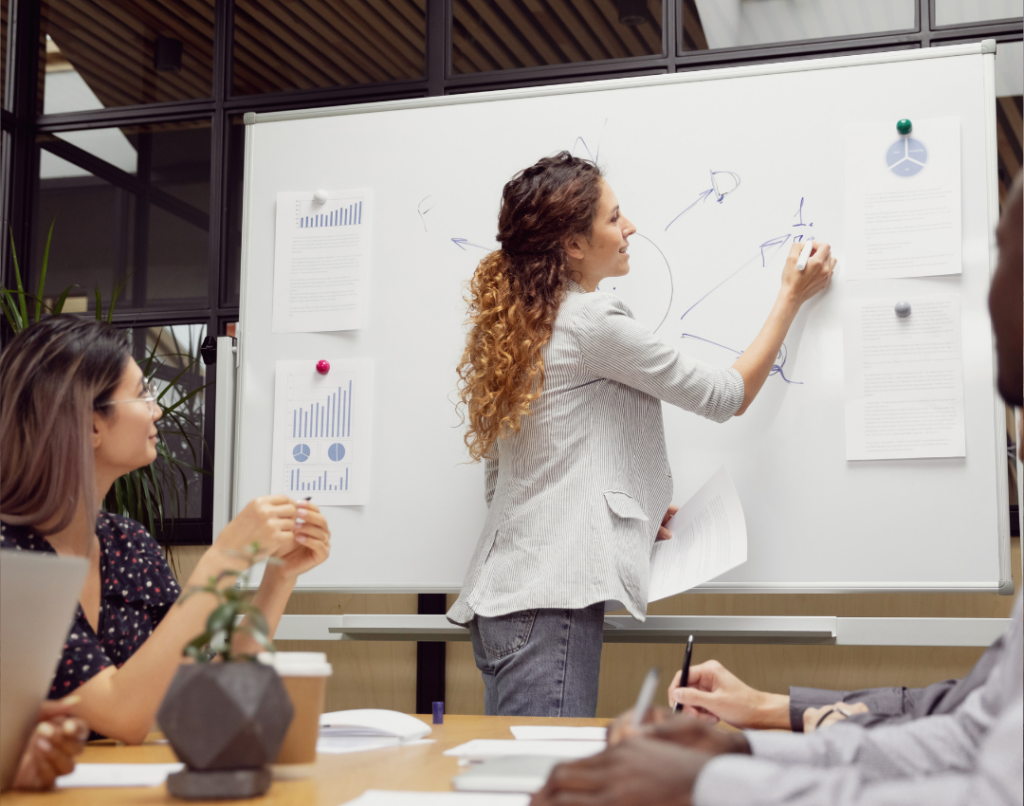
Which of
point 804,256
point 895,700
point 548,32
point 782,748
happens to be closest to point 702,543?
point 804,256

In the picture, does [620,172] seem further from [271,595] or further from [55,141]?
[55,141]

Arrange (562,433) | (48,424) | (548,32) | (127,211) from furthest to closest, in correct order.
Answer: (127,211) → (548,32) → (562,433) → (48,424)

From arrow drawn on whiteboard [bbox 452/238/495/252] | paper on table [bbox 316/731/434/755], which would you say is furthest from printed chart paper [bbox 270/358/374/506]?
paper on table [bbox 316/731/434/755]

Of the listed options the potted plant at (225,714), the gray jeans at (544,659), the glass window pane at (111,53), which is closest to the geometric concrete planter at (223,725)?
the potted plant at (225,714)

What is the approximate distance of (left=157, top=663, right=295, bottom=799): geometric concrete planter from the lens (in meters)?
0.73

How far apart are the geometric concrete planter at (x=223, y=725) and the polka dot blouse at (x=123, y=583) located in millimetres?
515

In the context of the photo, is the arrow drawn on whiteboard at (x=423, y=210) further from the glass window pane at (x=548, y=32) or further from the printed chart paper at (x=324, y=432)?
the glass window pane at (x=548, y=32)

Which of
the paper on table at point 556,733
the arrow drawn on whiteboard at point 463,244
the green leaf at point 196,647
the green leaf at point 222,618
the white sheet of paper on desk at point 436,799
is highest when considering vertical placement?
the arrow drawn on whiteboard at point 463,244

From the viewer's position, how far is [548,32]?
9.91 ft

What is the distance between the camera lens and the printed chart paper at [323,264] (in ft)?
8.01

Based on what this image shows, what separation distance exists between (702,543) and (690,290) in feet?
1.90

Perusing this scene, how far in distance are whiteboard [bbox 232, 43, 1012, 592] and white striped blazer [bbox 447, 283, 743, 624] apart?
31cm

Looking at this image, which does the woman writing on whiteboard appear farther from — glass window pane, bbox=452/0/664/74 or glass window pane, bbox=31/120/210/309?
glass window pane, bbox=31/120/210/309

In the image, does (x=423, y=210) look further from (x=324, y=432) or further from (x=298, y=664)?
(x=298, y=664)
